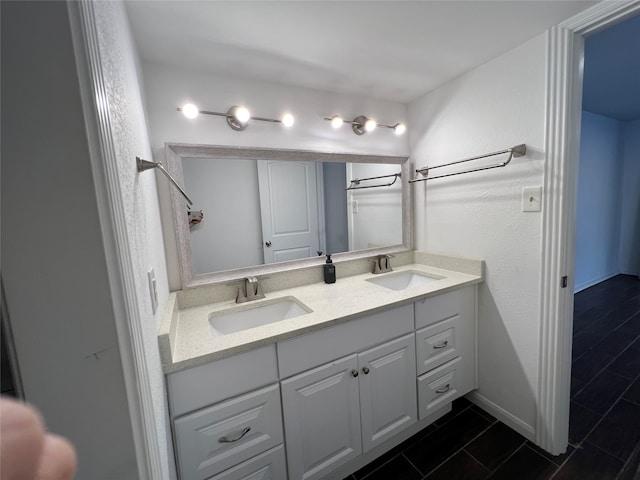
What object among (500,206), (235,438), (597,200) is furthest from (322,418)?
(597,200)

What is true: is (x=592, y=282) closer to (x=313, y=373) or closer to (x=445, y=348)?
(x=445, y=348)

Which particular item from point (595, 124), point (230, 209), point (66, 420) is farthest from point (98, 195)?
point (595, 124)

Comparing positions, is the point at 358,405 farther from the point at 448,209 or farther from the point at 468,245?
the point at 448,209

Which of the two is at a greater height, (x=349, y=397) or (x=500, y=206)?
(x=500, y=206)

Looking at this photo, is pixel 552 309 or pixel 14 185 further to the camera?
pixel 552 309

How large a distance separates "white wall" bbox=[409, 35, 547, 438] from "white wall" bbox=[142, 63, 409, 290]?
1.57 feet

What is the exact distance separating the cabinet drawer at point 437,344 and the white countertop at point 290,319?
0.66 feet

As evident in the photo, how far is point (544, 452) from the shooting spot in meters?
1.32

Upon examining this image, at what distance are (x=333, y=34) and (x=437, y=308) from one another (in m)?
1.40

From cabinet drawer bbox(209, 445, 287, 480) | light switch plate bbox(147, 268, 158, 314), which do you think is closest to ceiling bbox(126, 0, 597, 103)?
light switch plate bbox(147, 268, 158, 314)

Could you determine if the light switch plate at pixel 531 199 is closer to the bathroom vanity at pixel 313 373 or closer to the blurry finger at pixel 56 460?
the bathroom vanity at pixel 313 373

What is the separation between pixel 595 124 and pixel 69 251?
473 cm

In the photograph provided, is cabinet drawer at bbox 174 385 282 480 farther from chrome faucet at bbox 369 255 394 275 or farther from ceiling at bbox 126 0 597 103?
ceiling at bbox 126 0 597 103

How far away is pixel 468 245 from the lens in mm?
1619
